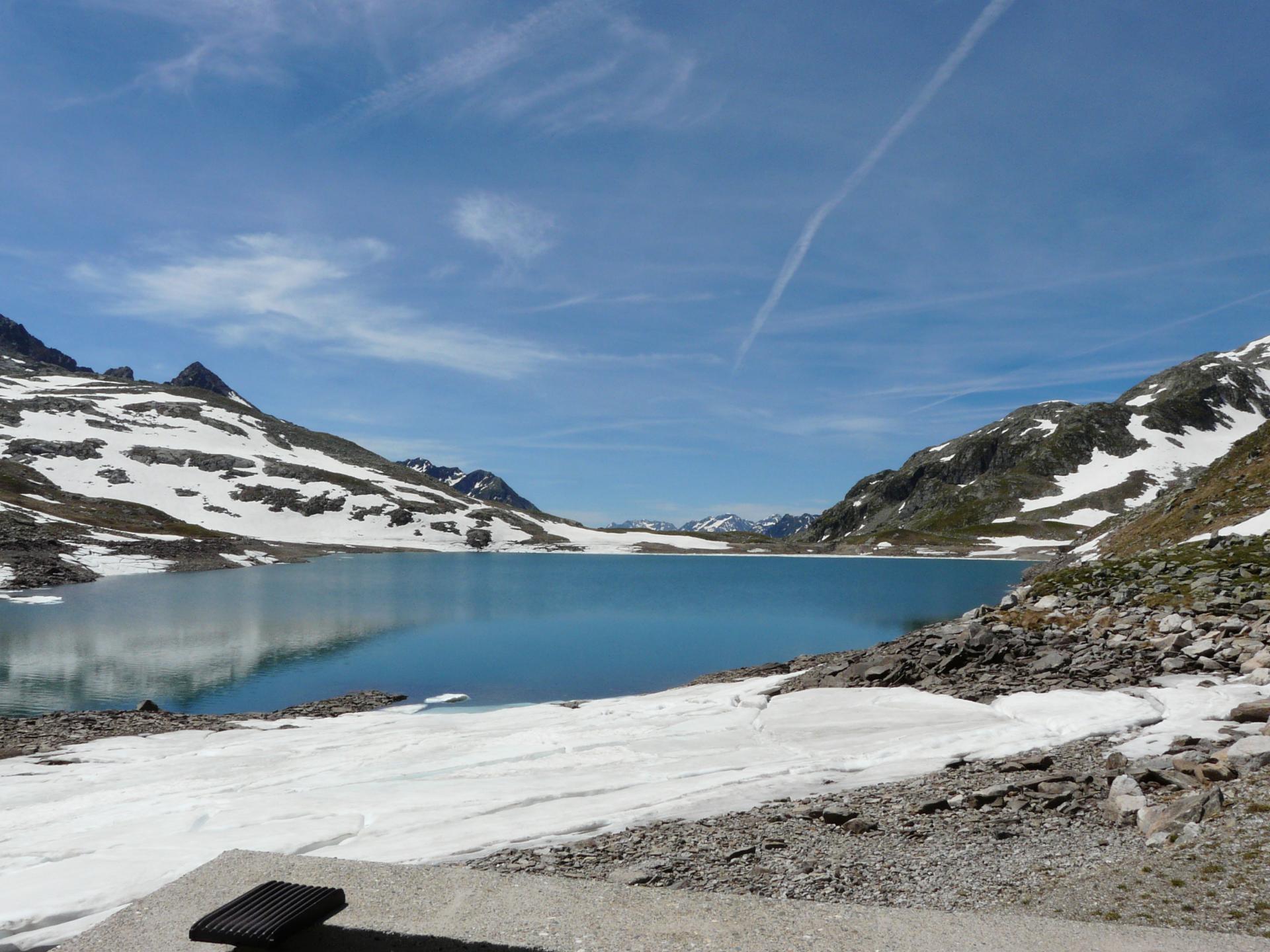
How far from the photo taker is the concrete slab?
6.77 metres

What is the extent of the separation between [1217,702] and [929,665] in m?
8.92

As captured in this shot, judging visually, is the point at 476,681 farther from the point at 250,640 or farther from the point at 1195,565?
the point at 1195,565

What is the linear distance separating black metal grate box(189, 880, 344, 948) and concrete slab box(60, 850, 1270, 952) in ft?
0.89

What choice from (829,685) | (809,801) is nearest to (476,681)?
(829,685)

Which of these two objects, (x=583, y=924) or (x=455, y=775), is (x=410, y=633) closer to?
(x=455, y=775)

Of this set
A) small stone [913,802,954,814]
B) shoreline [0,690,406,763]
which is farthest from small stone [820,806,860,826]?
shoreline [0,690,406,763]

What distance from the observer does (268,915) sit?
7277mm

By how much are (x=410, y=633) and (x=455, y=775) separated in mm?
36253

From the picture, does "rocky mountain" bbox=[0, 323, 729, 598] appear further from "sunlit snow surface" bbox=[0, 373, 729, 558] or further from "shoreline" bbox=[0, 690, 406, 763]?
"shoreline" bbox=[0, 690, 406, 763]

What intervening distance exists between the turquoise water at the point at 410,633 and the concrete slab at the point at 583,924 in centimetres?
2519

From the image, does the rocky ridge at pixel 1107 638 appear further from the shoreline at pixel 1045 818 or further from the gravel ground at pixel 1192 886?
the gravel ground at pixel 1192 886

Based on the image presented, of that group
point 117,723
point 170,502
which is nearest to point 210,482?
point 170,502

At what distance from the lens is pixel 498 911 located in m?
7.55

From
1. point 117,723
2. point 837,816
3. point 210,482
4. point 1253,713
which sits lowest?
point 117,723
